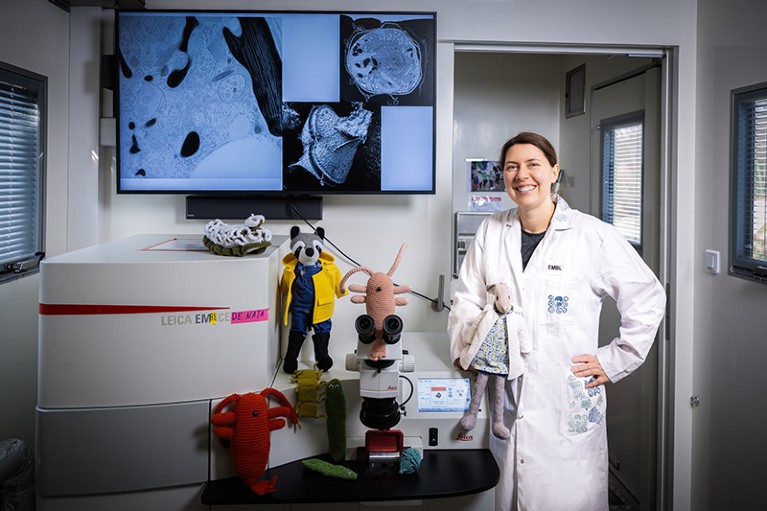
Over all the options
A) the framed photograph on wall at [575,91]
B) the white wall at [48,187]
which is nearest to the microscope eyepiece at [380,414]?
the white wall at [48,187]

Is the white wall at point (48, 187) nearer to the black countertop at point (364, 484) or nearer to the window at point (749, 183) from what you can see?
the black countertop at point (364, 484)

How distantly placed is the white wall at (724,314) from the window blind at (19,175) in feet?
8.46

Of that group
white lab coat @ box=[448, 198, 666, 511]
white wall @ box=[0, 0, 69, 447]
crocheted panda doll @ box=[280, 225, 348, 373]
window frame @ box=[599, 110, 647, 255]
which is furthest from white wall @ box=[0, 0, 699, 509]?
white lab coat @ box=[448, 198, 666, 511]

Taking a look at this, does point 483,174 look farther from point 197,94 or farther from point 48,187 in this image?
point 48,187

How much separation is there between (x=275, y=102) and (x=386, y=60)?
1.51 feet

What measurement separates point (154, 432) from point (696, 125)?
2.35m

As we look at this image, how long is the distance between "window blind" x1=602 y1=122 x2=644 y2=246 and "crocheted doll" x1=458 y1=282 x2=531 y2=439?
131cm

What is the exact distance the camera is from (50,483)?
5.31ft

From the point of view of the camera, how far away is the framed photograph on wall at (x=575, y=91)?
3.28m

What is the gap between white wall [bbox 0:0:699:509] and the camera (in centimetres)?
231

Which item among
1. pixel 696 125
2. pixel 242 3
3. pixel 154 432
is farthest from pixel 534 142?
pixel 154 432

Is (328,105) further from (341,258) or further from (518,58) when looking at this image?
(518,58)

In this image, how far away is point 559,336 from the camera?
190cm

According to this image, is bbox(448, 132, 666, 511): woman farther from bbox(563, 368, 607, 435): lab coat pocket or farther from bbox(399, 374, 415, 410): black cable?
bbox(399, 374, 415, 410): black cable
